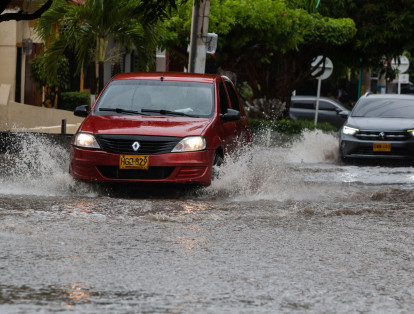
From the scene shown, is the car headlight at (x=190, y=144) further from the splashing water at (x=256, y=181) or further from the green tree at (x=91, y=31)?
the green tree at (x=91, y=31)

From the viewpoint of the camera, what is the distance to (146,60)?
74.9 feet

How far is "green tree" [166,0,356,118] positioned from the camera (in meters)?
27.7

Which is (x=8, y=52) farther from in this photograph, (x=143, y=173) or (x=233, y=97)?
(x=143, y=173)

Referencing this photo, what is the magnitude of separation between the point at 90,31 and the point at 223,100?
8.87 meters

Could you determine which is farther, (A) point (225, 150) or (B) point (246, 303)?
(A) point (225, 150)

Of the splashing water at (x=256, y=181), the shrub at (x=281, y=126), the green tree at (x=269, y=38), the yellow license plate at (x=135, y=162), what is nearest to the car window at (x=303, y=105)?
the green tree at (x=269, y=38)

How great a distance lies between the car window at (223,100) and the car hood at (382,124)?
7038mm

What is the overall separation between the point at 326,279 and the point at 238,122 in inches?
294

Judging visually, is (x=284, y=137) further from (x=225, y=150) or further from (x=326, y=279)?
(x=326, y=279)

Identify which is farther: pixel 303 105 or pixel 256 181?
pixel 303 105

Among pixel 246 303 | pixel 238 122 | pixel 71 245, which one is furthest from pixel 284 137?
pixel 246 303

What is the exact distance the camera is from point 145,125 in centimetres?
1230

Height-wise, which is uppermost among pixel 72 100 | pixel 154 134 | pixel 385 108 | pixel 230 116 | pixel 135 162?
pixel 230 116

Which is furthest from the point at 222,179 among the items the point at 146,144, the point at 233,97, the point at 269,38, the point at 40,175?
the point at 269,38
